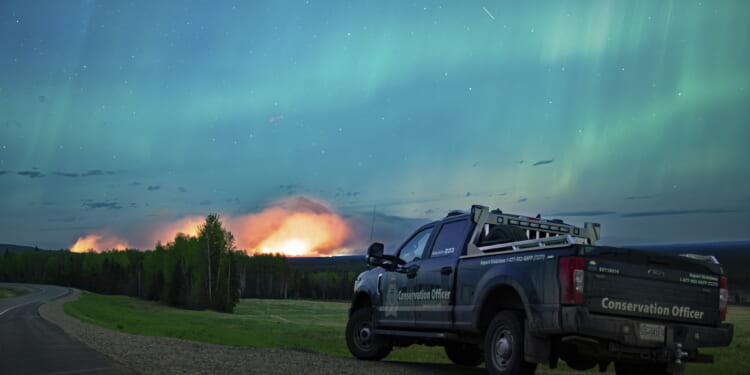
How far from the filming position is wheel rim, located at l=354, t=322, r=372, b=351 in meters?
13.6

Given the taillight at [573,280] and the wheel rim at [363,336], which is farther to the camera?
the wheel rim at [363,336]

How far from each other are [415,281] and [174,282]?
351ft

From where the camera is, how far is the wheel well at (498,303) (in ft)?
31.4

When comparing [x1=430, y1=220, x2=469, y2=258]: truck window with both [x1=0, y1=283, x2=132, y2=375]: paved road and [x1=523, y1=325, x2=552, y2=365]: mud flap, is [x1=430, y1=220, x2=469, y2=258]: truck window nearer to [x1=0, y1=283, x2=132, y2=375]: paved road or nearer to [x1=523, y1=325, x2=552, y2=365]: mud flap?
[x1=523, y1=325, x2=552, y2=365]: mud flap

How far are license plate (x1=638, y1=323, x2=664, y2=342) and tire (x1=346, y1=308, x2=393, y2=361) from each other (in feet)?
19.0

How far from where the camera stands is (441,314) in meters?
11.1

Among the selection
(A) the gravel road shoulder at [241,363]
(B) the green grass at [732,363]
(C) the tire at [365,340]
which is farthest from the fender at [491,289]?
(B) the green grass at [732,363]

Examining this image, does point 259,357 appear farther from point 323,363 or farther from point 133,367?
point 133,367

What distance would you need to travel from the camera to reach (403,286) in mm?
12508

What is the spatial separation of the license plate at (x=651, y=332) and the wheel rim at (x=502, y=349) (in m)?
1.67

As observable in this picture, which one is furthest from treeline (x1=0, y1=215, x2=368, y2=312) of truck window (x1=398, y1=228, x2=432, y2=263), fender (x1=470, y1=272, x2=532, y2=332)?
fender (x1=470, y1=272, x2=532, y2=332)

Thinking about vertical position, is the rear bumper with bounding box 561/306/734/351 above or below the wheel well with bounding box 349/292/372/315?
above

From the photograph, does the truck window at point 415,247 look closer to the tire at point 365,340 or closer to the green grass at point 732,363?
the tire at point 365,340

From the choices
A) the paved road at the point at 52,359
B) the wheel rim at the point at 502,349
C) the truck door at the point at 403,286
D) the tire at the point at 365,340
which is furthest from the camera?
the tire at the point at 365,340
